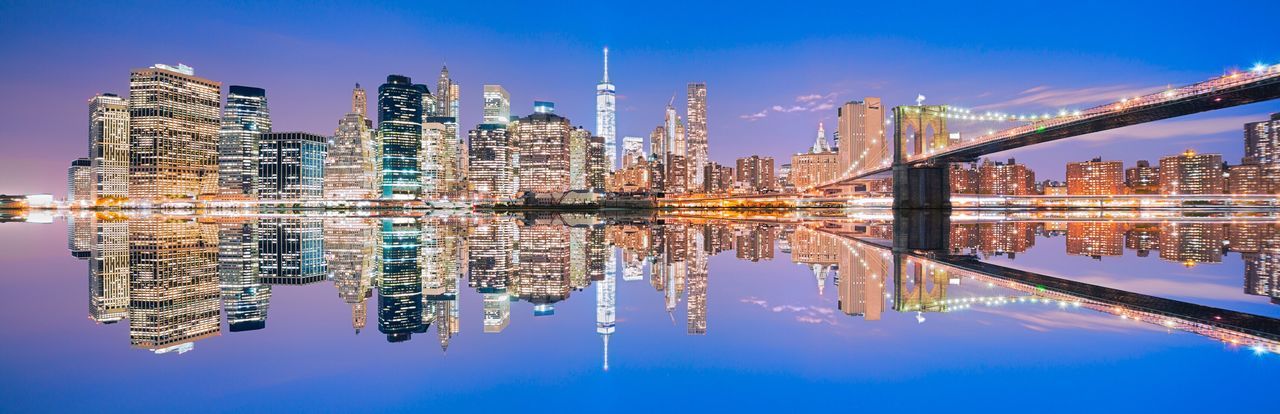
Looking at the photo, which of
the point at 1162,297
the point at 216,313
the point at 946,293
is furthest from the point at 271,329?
the point at 1162,297

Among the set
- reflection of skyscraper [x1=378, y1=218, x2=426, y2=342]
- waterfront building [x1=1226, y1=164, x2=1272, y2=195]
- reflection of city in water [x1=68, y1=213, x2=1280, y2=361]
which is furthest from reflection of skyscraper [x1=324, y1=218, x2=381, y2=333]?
waterfront building [x1=1226, y1=164, x2=1272, y2=195]

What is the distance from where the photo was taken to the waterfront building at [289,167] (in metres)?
165

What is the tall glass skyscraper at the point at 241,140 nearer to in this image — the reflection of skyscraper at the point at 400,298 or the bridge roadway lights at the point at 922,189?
the bridge roadway lights at the point at 922,189

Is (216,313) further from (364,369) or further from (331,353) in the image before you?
(364,369)

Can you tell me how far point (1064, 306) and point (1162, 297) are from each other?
6.46 ft

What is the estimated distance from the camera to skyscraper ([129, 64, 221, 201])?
144 m

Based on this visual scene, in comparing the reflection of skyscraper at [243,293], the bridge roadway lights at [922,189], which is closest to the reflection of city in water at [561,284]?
the reflection of skyscraper at [243,293]

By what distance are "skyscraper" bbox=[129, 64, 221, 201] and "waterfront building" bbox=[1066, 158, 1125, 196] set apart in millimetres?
190858

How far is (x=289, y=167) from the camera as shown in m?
167

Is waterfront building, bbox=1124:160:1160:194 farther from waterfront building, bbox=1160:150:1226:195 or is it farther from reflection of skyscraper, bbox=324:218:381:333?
reflection of skyscraper, bbox=324:218:381:333

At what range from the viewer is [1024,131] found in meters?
46.8

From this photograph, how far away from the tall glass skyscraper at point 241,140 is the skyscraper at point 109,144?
18.9 meters

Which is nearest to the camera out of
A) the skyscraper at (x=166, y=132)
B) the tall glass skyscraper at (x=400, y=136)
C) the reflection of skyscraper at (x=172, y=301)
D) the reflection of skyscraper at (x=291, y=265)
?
the reflection of skyscraper at (x=172, y=301)

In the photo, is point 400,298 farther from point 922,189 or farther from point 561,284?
point 922,189
